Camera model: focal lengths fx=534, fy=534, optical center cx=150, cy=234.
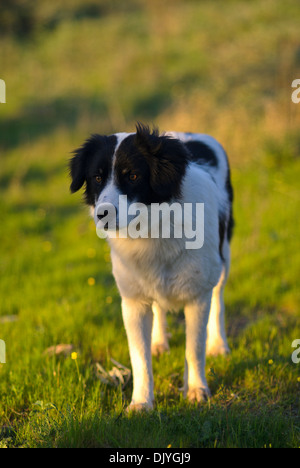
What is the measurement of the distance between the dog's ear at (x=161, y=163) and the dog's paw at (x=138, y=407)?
1268mm

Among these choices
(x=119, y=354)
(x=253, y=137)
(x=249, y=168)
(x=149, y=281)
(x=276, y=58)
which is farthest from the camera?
(x=276, y=58)

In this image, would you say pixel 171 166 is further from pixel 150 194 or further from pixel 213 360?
pixel 213 360

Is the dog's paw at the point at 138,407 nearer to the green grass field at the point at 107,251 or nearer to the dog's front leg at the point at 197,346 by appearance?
the green grass field at the point at 107,251

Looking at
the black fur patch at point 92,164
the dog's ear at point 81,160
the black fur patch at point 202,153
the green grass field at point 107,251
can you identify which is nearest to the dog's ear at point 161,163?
the black fur patch at point 92,164

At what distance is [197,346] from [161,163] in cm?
123

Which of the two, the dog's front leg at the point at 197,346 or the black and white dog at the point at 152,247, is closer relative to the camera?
the black and white dog at the point at 152,247

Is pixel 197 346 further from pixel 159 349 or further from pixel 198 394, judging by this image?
pixel 159 349

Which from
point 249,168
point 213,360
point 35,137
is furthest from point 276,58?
point 213,360

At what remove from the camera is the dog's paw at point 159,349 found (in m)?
4.18

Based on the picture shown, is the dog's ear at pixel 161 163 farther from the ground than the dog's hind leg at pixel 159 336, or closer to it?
A: farther from the ground

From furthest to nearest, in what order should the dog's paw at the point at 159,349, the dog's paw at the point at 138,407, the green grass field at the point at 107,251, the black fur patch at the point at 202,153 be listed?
the dog's paw at the point at 159,349 → the black fur patch at the point at 202,153 → the dog's paw at the point at 138,407 → the green grass field at the point at 107,251

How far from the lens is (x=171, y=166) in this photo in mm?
3135

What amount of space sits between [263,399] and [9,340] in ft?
7.18

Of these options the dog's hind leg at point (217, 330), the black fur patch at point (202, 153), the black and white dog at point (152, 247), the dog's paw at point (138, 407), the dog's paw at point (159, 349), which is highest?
the black fur patch at point (202, 153)
